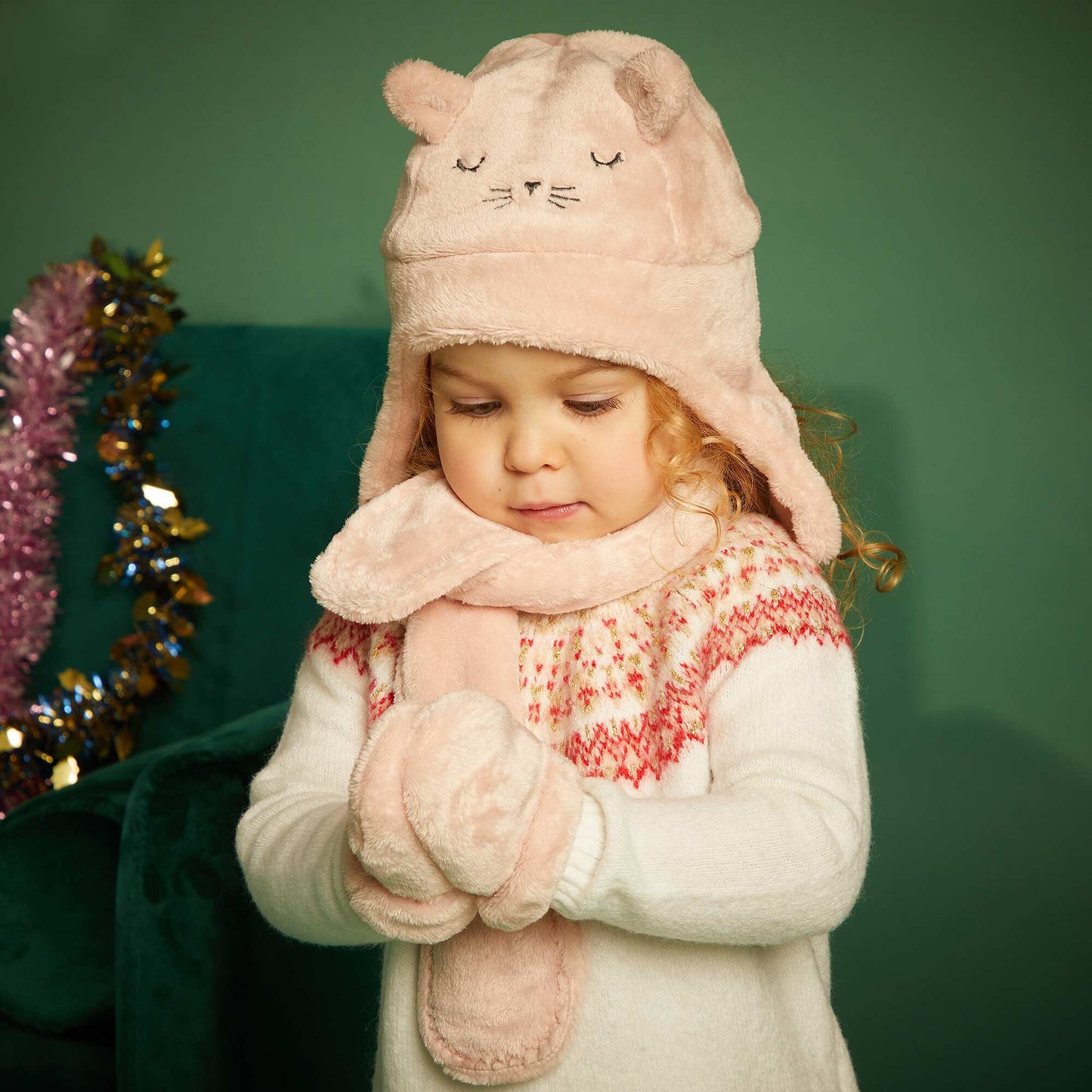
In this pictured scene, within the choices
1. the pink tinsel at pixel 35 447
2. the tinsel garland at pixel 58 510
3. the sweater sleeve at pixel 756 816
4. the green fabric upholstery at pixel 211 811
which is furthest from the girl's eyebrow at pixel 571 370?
the pink tinsel at pixel 35 447

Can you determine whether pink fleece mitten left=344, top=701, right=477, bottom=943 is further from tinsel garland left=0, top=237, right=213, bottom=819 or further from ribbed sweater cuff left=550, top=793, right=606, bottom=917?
tinsel garland left=0, top=237, right=213, bottom=819

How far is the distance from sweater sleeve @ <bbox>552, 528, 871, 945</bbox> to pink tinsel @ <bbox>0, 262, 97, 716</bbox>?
1392 mm

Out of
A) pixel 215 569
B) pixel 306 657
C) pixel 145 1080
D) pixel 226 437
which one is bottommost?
pixel 145 1080

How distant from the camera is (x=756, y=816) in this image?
2.52ft

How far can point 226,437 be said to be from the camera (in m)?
1.78

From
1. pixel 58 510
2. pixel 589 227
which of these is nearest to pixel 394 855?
pixel 589 227

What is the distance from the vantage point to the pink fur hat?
2.68ft

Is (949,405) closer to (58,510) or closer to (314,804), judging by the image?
(314,804)

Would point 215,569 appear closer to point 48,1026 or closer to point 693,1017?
point 48,1026

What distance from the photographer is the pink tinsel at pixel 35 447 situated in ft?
6.09

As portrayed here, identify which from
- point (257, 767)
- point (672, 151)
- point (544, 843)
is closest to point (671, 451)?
point (672, 151)

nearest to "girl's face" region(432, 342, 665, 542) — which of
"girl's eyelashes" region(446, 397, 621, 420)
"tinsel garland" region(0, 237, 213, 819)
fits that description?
"girl's eyelashes" region(446, 397, 621, 420)

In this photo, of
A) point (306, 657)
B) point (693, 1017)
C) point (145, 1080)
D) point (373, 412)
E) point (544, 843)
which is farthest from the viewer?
point (373, 412)

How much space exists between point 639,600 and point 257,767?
2.05ft
